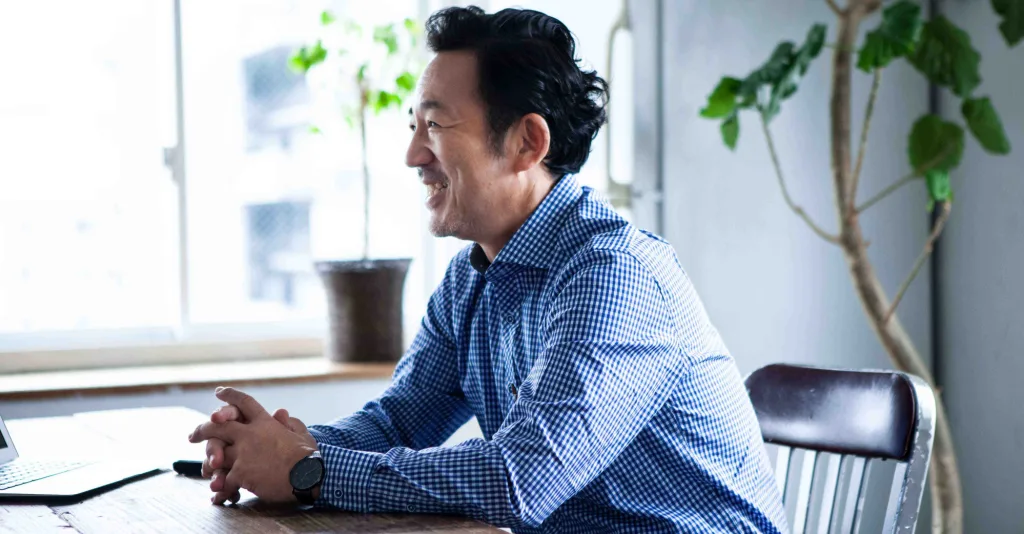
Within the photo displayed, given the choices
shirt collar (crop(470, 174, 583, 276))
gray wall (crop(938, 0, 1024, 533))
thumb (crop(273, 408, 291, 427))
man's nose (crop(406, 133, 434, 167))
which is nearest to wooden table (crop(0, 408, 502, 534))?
thumb (crop(273, 408, 291, 427))

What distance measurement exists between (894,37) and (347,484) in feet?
6.41

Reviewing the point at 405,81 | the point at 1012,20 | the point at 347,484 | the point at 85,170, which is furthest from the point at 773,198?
the point at 347,484

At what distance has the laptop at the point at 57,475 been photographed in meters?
1.24

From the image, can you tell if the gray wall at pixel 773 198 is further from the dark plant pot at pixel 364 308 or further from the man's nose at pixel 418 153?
the man's nose at pixel 418 153

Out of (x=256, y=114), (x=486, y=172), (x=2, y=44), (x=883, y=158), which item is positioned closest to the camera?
(x=486, y=172)

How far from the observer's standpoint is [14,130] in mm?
2814

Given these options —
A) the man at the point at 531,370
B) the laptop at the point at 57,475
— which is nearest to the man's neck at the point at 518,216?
the man at the point at 531,370

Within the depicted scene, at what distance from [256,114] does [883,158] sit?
1.93 meters

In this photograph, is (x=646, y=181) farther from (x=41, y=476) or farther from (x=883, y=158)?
(x=41, y=476)

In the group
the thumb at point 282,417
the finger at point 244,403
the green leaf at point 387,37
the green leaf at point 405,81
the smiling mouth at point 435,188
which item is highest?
the green leaf at point 387,37

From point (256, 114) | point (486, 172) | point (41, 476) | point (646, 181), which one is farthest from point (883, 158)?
point (41, 476)

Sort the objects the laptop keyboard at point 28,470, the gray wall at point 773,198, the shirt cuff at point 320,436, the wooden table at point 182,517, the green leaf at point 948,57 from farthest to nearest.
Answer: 1. the gray wall at point 773,198
2. the green leaf at point 948,57
3. the shirt cuff at point 320,436
4. the laptop keyboard at point 28,470
5. the wooden table at point 182,517

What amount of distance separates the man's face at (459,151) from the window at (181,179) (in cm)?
163

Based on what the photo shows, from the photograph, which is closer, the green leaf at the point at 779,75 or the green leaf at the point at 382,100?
the green leaf at the point at 779,75
